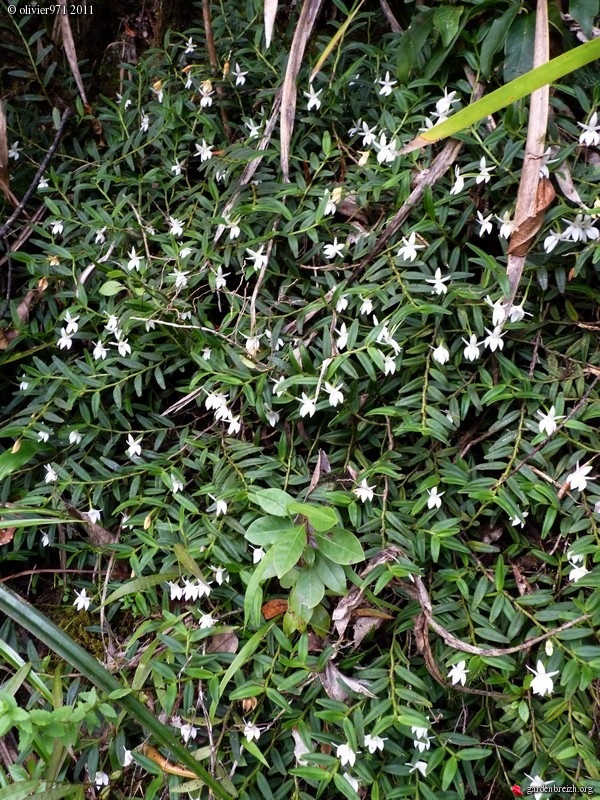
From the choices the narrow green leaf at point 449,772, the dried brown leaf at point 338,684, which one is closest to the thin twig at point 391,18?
the dried brown leaf at point 338,684

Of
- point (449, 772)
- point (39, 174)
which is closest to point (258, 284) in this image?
point (39, 174)

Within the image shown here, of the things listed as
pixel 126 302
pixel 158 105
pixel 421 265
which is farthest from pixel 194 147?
pixel 421 265

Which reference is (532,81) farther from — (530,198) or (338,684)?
(338,684)

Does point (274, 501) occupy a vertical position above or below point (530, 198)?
below

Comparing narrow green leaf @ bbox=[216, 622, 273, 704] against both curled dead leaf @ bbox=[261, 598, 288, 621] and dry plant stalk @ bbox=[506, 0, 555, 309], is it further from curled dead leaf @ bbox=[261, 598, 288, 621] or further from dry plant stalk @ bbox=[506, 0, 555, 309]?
dry plant stalk @ bbox=[506, 0, 555, 309]

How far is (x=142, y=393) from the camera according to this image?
227 centimetres

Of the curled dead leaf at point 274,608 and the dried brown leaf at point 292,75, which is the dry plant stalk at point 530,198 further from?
the curled dead leaf at point 274,608

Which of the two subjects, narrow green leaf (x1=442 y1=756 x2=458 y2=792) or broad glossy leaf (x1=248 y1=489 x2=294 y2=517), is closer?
narrow green leaf (x1=442 y1=756 x2=458 y2=792)

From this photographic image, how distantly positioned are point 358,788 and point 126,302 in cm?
151

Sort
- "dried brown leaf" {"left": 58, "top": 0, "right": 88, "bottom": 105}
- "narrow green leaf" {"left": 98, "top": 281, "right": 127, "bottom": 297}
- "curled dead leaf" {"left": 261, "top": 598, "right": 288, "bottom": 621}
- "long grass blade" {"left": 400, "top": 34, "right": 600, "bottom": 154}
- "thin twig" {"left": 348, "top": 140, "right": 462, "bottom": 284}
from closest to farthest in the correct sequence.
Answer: "long grass blade" {"left": 400, "top": 34, "right": 600, "bottom": 154}
"curled dead leaf" {"left": 261, "top": 598, "right": 288, "bottom": 621}
"thin twig" {"left": 348, "top": 140, "right": 462, "bottom": 284}
"narrow green leaf" {"left": 98, "top": 281, "right": 127, "bottom": 297}
"dried brown leaf" {"left": 58, "top": 0, "right": 88, "bottom": 105}

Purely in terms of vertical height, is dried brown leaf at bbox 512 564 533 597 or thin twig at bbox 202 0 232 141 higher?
thin twig at bbox 202 0 232 141

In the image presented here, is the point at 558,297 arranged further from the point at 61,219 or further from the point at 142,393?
the point at 61,219

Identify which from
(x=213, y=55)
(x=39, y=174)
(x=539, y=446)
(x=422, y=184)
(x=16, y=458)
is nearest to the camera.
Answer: (x=539, y=446)

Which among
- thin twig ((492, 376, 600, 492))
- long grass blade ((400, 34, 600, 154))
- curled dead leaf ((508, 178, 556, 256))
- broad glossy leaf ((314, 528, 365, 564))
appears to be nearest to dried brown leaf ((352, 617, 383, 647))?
broad glossy leaf ((314, 528, 365, 564))
